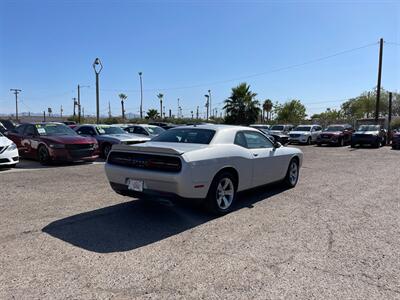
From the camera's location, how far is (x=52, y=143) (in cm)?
1187

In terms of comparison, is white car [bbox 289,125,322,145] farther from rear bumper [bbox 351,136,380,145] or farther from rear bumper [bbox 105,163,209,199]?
rear bumper [bbox 105,163,209,199]

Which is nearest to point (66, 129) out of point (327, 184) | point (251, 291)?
point (327, 184)

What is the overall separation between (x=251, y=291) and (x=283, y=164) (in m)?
4.74

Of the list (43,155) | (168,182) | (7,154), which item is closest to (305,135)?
(43,155)

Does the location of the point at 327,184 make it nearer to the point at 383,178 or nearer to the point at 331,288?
the point at 383,178

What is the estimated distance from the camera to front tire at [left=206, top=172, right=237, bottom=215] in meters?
5.65

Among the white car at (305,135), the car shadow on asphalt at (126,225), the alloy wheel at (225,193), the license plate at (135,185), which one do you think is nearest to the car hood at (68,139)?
the car shadow on asphalt at (126,225)

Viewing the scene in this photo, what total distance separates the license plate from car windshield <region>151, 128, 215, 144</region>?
1.21 m

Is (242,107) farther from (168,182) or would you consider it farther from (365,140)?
(168,182)

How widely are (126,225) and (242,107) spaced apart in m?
39.9

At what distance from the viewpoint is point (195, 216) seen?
5832 millimetres

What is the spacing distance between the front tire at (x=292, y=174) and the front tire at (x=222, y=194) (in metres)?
2.44

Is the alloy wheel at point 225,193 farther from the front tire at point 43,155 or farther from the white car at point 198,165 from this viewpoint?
the front tire at point 43,155

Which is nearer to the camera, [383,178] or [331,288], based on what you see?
[331,288]
